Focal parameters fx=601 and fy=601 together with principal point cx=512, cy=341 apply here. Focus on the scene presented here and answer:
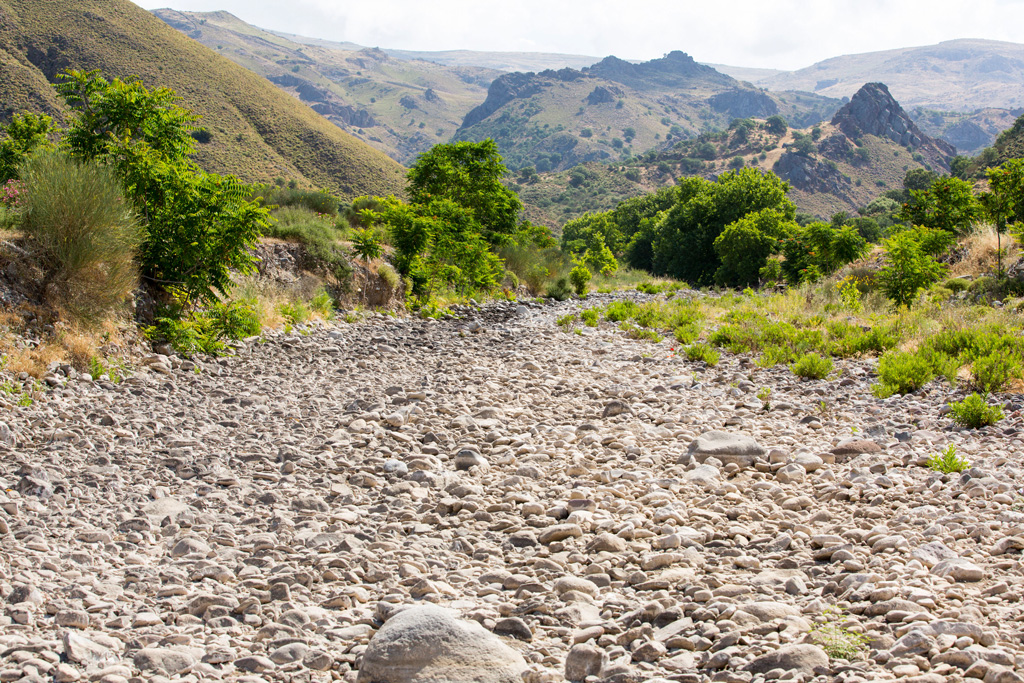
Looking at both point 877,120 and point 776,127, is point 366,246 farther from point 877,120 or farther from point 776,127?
point 877,120

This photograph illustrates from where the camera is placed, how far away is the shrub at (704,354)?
10391 mm

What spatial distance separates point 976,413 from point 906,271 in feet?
33.9

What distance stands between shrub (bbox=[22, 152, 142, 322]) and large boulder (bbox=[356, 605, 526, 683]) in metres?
7.33

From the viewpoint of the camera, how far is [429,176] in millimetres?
25047

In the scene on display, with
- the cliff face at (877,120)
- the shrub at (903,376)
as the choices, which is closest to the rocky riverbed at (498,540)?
the shrub at (903,376)

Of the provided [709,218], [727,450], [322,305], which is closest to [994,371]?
[727,450]

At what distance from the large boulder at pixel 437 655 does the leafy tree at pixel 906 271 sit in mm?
14904

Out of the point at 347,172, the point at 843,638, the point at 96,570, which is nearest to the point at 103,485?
the point at 96,570

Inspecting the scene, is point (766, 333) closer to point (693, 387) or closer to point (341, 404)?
point (693, 387)

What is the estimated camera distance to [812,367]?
8.89 metres

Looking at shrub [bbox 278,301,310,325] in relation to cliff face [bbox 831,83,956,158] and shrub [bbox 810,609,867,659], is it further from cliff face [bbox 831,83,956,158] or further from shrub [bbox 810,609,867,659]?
cliff face [bbox 831,83,956,158]

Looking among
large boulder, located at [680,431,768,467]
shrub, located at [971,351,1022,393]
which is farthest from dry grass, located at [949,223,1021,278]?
large boulder, located at [680,431,768,467]

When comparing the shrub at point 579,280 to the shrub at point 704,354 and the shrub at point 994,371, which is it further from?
the shrub at point 994,371

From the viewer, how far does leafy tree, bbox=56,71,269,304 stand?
9477 millimetres
